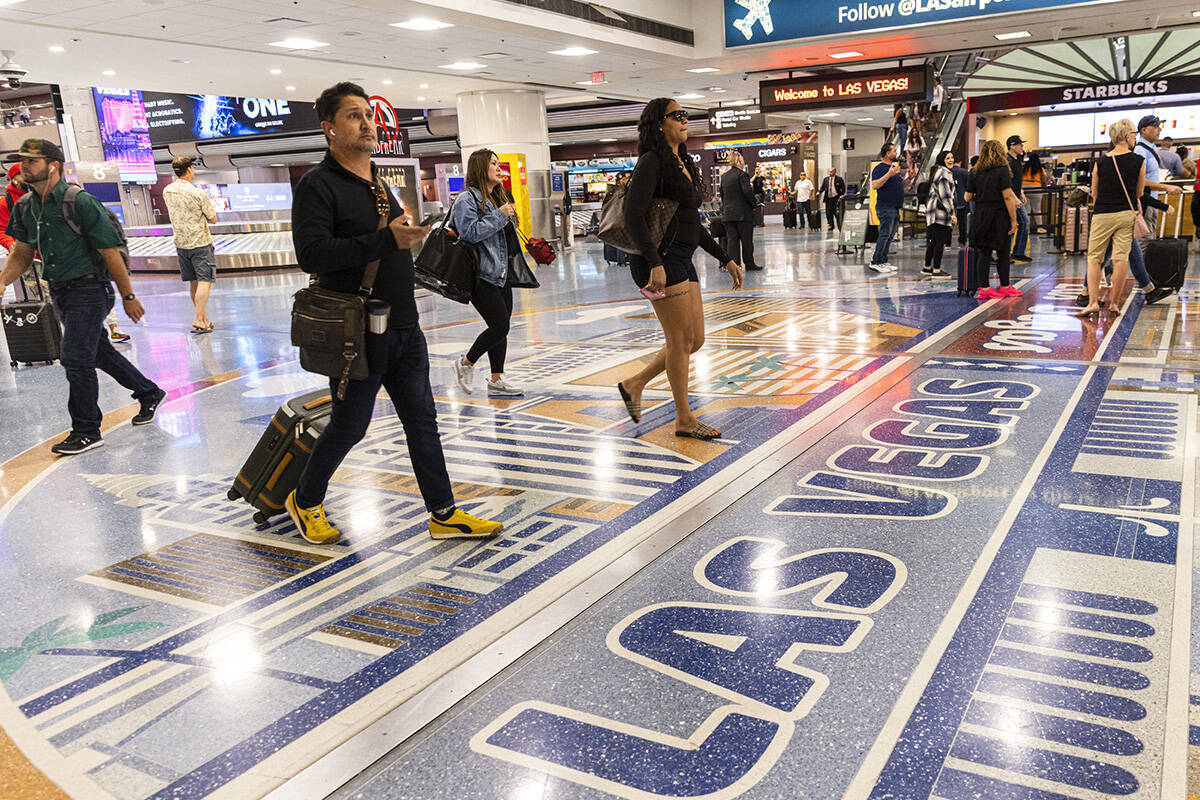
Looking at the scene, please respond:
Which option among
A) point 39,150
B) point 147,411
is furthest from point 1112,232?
point 39,150

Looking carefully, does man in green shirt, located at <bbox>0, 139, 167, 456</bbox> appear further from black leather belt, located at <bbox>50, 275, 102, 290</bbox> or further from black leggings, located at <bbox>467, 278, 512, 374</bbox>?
black leggings, located at <bbox>467, 278, 512, 374</bbox>

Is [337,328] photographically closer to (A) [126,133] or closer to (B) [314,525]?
(B) [314,525]

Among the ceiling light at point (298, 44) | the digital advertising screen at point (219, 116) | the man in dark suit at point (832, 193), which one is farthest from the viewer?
the man in dark suit at point (832, 193)

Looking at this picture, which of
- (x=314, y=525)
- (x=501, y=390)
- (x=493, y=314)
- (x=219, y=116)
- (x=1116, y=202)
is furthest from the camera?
(x=219, y=116)

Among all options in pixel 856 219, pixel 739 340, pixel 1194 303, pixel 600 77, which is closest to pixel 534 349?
pixel 739 340

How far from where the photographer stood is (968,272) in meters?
9.35

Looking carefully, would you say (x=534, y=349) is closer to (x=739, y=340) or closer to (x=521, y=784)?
(x=739, y=340)

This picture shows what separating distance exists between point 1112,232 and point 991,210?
1520 mm

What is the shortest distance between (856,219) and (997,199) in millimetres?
6943

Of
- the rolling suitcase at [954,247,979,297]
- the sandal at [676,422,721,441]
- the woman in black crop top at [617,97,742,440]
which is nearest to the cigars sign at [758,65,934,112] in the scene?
the rolling suitcase at [954,247,979,297]

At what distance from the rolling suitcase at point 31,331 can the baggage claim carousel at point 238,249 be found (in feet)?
43.2

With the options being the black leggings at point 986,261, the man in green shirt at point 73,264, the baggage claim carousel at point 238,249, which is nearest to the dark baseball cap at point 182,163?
the man in green shirt at point 73,264

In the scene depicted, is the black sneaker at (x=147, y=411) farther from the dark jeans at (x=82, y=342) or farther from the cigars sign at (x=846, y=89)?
the cigars sign at (x=846, y=89)

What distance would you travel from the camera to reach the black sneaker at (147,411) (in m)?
5.70
